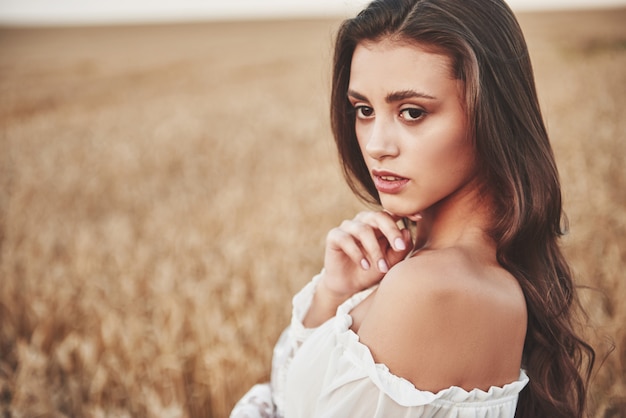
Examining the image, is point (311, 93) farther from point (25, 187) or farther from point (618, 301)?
point (618, 301)

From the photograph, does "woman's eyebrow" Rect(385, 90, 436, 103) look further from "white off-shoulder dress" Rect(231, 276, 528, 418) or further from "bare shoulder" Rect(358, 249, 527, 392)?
"white off-shoulder dress" Rect(231, 276, 528, 418)

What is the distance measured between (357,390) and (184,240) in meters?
3.62

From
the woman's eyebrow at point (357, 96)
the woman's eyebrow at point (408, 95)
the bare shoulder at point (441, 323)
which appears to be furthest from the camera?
the woman's eyebrow at point (357, 96)

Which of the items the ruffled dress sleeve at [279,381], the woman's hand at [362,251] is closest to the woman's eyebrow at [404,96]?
the woman's hand at [362,251]

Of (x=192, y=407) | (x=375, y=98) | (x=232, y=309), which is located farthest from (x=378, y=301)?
(x=232, y=309)

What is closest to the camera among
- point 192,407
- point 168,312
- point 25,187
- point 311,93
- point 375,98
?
point 375,98

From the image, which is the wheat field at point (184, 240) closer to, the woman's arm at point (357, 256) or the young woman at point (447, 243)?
the young woman at point (447, 243)

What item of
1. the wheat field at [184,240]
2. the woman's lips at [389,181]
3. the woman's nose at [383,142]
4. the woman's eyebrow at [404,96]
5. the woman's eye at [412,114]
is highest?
the woman's eyebrow at [404,96]

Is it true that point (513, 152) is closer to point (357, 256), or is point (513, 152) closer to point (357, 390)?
point (357, 256)

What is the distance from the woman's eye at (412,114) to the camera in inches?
56.6

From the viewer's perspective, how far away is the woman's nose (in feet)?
4.79

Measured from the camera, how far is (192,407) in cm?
293

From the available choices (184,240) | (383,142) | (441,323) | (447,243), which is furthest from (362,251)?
(184,240)

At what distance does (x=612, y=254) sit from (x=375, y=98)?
3.00 meters
